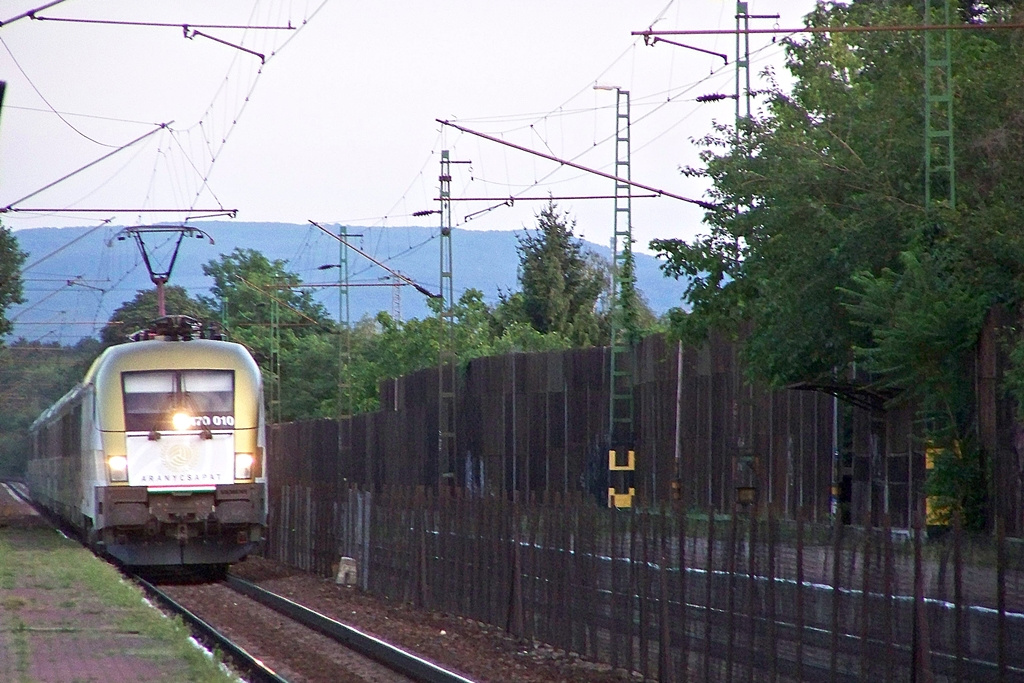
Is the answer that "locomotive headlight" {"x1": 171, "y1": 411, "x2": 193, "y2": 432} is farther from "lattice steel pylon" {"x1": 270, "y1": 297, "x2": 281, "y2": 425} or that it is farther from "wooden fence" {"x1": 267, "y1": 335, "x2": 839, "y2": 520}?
"lattice steel pylon" {"x1": 270, "y1": 297, "x2": 281, "y2": 425}

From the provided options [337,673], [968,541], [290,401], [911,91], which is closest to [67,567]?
[337,673]

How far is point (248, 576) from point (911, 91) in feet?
49.3

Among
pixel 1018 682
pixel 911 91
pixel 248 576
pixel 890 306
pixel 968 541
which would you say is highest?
pixel 911 91

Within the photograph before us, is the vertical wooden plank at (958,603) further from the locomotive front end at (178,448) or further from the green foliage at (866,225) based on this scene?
the locomotive front end at (178,448)

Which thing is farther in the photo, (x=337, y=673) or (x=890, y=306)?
(x=890, y=306)

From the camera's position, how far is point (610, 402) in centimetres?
3738

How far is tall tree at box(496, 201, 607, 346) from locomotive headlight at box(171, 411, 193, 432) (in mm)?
46894

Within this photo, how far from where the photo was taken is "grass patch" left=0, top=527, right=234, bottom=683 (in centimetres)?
1394

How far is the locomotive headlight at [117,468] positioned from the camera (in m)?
24.1

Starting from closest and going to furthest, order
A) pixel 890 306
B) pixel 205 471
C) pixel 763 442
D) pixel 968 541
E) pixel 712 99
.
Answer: pixel 968 541 < pixel 890 306 < pixel 205 471 < pixel 763 442 < pixel 712 99

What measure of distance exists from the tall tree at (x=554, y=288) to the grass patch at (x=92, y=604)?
4285 centimetres

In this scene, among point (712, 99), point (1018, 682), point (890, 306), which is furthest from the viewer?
point (712, 99)

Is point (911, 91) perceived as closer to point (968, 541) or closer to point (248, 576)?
point (248, 576)

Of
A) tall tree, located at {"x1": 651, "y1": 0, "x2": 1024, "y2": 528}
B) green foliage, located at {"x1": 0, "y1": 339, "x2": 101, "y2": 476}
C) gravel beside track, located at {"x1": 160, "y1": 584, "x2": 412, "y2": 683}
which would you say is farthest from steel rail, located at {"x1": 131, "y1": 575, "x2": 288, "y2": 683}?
green foliage, located at {"x1": 0, "y1": 339, "x2": 101, "y2": 476}
